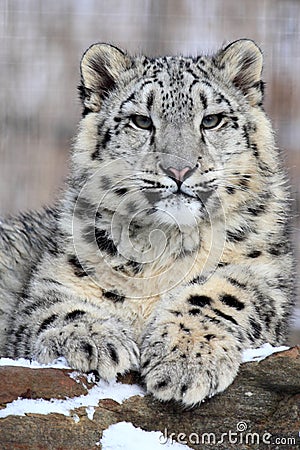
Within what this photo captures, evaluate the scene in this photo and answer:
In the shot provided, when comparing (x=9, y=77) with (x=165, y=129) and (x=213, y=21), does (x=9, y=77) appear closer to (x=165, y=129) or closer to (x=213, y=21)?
(x=213, y=21)

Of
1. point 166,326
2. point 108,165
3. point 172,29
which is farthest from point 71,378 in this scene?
point 172,29

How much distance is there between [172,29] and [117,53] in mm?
1975

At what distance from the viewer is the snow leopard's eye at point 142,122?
134 inches

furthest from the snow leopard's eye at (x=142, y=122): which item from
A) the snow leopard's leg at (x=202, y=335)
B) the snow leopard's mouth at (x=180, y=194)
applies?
the snow leopard's leg at (x=202, y=335)

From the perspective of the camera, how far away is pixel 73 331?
301 centimetres

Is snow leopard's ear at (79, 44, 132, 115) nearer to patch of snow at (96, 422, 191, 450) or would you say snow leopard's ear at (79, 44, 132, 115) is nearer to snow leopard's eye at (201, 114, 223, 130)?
snow leopard's eye at (201, 114, 223, 130)

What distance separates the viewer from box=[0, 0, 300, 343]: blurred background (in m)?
5.48

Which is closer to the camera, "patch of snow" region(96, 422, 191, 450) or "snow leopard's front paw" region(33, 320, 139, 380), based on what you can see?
"patch of snow" region(96, 422, 191, 450)

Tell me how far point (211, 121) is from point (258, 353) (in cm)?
81

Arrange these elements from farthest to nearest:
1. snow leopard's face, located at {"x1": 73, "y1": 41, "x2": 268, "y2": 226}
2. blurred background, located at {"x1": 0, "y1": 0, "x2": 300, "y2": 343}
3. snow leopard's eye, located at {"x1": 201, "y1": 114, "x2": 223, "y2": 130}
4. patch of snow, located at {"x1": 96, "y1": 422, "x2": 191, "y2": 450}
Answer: blurred background, located at {"x1": 0, "y1": 0, "x2": 300, "y2": 343}, snow leopard's eye, located at {"x1": 201, "y1": 114, "x2": 223, "y2": 130}, snow leopard's face, located at {"x1": 73, "y1": 41, "x2": 268, "y2": 226}, patch of snow, located at {"x1": 96, "y1": 422, "x2": 191, "y2": 450}

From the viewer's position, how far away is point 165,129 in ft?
10.9

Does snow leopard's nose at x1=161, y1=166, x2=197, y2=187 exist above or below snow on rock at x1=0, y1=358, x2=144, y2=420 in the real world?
above

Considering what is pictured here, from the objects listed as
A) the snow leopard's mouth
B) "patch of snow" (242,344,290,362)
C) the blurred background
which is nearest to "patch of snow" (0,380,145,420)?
"patch of snow" (242,344,290,362)

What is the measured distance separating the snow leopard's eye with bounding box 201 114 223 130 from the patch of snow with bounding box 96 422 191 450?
1.04m
